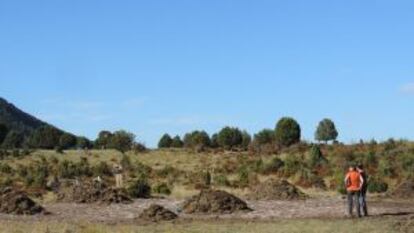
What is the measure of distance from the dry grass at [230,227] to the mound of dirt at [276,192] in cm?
1166

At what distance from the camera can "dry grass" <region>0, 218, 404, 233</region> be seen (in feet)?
92.7

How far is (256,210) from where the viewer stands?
37.3 metres

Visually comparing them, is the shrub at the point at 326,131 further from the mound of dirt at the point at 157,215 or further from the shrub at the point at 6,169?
the mound of dirt at the point at 157,215

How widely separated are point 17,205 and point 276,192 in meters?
13.3

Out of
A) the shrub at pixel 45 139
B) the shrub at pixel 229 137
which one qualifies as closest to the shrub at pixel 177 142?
the shrub at pixel 229 137

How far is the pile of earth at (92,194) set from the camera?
139 ft

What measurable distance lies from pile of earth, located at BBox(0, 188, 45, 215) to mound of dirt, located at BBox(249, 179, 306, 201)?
11.9 m

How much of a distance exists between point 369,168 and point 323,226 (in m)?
35.4

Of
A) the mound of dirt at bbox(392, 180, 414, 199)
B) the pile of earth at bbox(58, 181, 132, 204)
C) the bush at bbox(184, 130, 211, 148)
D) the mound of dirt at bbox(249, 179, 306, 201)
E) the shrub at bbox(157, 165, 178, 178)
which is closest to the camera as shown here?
the pile of earth at bbox(58, 181, 132, 204)

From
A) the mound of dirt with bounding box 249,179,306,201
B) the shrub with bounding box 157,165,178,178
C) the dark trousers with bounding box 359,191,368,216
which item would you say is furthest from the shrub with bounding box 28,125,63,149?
the dark trousers with bounding box 359,191,368,216

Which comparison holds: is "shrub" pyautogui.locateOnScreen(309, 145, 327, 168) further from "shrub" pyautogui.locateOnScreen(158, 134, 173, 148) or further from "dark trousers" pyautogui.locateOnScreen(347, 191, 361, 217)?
"shrub" pyautogui.locateOnScreen(158, 134, 173, 148)

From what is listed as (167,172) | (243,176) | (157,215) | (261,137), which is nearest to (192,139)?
(261,137)

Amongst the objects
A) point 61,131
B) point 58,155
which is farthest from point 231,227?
point 61,131

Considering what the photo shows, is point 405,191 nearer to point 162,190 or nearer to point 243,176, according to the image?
point 162,190
